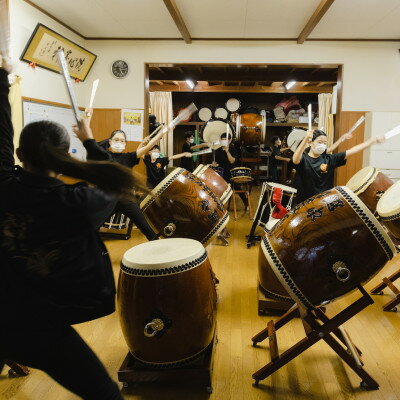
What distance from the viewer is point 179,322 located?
1598 millimetres

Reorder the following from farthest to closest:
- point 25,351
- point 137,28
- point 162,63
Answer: point 162,63 < point 137,28 < point 25,351

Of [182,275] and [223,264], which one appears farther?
[223,264]

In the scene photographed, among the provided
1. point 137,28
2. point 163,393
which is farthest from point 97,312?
point 137,28

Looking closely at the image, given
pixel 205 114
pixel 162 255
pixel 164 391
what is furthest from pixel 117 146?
pixel 205 114

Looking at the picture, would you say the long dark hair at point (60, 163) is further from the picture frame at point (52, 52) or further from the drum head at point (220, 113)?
the drum head at point (220, 113)

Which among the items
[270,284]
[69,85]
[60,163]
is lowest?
[270,284]

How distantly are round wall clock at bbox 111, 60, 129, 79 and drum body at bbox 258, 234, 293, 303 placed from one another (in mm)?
3797

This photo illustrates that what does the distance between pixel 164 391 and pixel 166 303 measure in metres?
0.49

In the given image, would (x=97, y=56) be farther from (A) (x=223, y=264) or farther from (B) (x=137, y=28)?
(A) (x=223, y=264)

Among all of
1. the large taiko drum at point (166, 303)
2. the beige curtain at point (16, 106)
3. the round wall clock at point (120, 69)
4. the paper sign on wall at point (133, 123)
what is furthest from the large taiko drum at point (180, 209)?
the round wall clock at point (120, 69)

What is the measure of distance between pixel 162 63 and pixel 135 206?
275 centimetres

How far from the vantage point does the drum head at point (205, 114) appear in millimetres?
9680

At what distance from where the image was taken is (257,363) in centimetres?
193

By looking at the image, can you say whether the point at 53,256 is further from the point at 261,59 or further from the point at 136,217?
the point at 261,59
